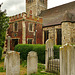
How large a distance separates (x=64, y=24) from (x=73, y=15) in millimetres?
2910

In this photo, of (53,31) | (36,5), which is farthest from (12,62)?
(36,5)

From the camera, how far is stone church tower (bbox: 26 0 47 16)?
25734mm

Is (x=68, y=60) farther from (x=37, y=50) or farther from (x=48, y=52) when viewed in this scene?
(x=37, y=50)

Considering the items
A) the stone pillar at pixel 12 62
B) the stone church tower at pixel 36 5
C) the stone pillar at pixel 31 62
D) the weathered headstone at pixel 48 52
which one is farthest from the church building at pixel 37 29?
the stone pillar at pixel 12 62

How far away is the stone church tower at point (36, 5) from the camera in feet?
84.4

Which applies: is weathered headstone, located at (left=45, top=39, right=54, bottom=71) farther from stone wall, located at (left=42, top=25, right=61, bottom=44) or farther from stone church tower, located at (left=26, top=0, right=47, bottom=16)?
stone church tower, located at (left=26, top=0, right=47, bottom=16)

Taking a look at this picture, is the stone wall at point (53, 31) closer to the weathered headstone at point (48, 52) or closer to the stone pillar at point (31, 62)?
the weathered headstone at point (48, 52)

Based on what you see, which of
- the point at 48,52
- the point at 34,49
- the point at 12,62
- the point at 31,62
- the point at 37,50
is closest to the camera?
the point at 12,62

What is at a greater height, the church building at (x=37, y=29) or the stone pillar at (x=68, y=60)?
the church building at (x=37, y=29)

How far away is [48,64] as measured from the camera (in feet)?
20.3

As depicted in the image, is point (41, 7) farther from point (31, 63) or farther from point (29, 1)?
point (31, 63)

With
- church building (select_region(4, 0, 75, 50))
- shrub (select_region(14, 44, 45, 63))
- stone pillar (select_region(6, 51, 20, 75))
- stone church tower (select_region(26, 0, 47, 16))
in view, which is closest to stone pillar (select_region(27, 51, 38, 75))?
stone pillar (select_region(6, 51, 20, 75))

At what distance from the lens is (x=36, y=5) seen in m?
25.9

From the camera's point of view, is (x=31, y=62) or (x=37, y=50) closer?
(x=31, y=62)
